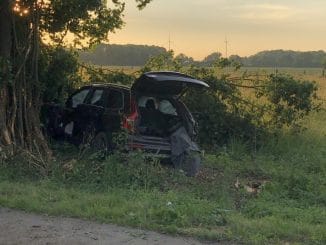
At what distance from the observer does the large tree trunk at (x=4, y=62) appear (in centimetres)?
1138

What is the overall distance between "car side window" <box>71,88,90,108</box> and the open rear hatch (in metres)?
2.12

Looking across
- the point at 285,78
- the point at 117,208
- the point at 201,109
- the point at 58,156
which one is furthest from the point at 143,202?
the point at 285,78

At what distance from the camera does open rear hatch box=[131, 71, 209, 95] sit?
10.9m

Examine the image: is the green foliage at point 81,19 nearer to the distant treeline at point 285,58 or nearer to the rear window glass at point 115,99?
the rear window glass at point 115,99

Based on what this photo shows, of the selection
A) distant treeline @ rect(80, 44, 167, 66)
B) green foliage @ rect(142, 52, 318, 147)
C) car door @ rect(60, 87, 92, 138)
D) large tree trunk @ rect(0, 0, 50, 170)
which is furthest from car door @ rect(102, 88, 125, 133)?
distant treeline @ rect(80, 44, 167, 66)

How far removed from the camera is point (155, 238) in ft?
21.5

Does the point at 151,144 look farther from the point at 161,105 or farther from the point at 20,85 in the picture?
the point at 20,85

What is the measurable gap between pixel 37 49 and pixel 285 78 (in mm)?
6669

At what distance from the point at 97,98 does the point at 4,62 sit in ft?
6.95

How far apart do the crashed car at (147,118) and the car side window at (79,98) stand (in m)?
0.16

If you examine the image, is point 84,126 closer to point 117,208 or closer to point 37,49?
point 37,49

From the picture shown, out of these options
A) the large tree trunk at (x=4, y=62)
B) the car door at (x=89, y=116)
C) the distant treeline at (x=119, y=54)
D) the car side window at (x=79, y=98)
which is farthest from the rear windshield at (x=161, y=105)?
the distant treeline at (x=119, y=54)

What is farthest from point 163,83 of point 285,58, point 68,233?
point 285,58

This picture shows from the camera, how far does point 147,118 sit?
38.5 ft
